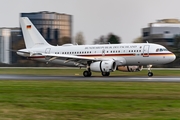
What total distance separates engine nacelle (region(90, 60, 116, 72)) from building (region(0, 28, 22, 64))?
215 feet

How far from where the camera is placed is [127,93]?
24359 millimetres

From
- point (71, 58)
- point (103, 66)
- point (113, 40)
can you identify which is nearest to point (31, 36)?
point (71, 58)

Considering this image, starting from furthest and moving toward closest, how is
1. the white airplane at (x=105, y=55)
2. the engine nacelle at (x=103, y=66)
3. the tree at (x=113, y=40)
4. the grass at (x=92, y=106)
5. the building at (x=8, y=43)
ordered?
1. the building at (x=8, y=43)
2. the tree at (x=113, y=40)
3. the white airplane at (x=105, y=55)
4. the engine nacelle at (x=103, y=66)
5. the grass at (x=92, y=106)

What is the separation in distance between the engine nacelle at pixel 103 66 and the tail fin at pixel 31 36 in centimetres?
964

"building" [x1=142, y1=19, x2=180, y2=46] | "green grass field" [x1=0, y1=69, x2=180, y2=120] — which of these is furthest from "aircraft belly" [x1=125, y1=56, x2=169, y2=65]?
"building" [x1=142, y1=19, x2=180, y2=46]

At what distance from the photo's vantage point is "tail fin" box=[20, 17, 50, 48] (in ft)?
172

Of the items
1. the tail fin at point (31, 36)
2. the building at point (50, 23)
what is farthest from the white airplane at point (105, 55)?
the building at point (50, 23)

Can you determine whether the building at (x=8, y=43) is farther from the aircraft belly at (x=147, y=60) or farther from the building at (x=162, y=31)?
the aircraft belly at (x=147, y=60)

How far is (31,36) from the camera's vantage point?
173ft

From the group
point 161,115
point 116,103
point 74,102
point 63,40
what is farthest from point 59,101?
point 63,40

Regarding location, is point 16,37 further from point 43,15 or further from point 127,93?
point 127,93

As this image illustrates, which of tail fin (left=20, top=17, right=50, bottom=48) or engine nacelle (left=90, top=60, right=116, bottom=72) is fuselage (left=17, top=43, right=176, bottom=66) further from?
tail fin (left=20, top=17, right=50, bottom=48)

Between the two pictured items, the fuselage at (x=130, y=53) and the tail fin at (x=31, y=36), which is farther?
the tail fin at (x=31, y=36)

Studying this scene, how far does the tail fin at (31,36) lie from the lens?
52312mm
